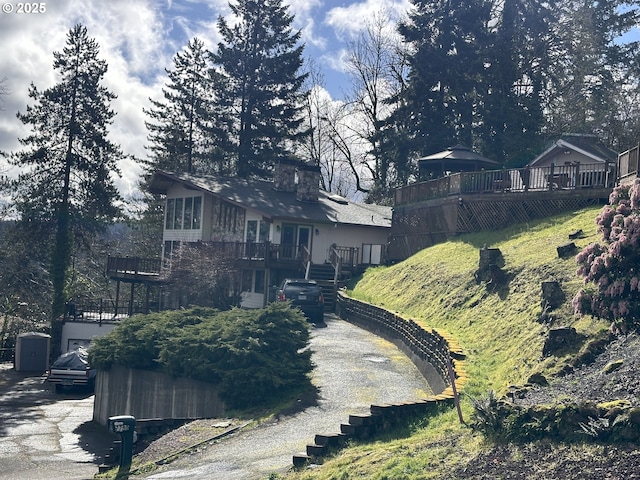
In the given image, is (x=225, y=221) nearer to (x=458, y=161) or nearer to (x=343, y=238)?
(x=343, y=238)

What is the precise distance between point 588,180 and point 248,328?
12756 mm

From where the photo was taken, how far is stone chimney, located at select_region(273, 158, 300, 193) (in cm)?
4491

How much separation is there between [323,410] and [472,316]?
199 inches

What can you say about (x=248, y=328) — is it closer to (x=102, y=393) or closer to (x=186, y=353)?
(x=186, y=353)

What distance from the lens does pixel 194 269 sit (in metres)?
35.4

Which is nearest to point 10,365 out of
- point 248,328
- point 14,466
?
point 14,466

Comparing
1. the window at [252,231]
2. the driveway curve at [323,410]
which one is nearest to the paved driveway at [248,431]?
the driveway curve at [323,410]

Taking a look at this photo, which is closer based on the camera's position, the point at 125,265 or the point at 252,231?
the point at 252,231

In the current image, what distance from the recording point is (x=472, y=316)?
19266 millimetres

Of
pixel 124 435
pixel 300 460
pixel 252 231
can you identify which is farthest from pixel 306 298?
pixel 300 460

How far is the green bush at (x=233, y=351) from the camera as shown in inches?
720

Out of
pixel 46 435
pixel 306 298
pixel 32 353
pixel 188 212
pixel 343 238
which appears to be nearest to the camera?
pixel 46 435

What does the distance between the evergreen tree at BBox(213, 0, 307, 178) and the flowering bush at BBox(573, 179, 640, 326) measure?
44.8 meters

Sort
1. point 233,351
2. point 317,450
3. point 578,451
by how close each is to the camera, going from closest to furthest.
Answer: point 578,451 → point 317,450 → point 233,351
